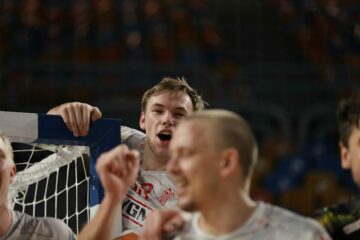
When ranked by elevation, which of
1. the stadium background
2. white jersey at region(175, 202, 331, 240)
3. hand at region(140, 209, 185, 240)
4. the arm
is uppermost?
the arm

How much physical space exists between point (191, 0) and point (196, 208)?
17.7 feet

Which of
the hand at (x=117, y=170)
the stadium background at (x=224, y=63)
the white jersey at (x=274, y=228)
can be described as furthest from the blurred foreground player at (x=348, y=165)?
the stadium background at (x=224, y=63)

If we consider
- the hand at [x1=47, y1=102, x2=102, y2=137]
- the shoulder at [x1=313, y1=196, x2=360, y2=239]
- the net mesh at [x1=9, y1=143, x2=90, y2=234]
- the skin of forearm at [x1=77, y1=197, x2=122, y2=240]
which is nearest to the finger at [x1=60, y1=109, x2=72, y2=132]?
the hand at [x1=47, y1=102, x2=102, y2=137]

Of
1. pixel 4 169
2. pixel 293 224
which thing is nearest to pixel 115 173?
pixel 293 224

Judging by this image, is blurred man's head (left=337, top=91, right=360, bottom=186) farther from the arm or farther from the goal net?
the goal net

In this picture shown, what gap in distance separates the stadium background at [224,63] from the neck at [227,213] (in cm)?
403

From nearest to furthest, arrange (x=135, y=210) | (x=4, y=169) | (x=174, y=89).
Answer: (x=4, y=169) < (x=135, y=210) < (x=174, y=89)

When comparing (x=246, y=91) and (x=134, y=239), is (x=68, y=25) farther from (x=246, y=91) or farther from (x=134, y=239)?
(x=134, y=239)

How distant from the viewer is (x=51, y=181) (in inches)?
100

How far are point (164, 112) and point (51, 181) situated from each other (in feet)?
1.65

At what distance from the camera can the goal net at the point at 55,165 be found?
2.24 meters

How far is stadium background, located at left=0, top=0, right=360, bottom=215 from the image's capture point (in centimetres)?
576

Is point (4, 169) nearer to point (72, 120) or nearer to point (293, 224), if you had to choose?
point (72, 120)

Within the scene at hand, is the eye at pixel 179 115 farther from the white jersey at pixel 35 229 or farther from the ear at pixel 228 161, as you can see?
the ear at pixel 228 161
